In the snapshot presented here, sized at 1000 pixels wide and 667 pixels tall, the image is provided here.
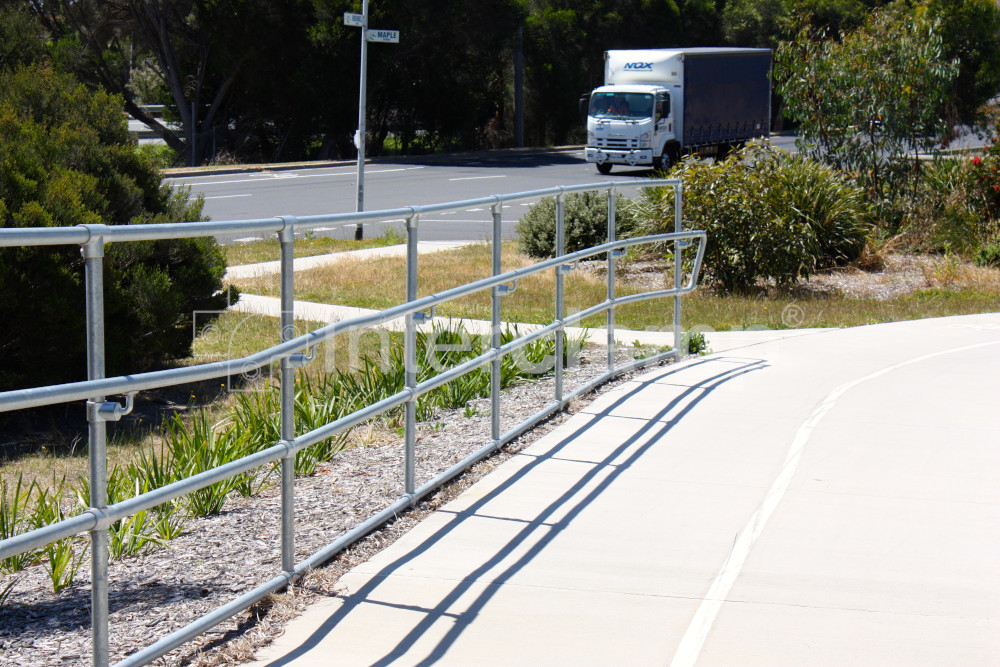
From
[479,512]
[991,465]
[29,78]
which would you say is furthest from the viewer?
[29,78]

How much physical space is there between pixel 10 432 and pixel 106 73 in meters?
36.2

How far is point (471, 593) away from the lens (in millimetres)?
4188

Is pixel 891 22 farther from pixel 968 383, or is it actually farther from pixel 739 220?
pixel 968 383

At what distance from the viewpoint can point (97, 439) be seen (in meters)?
3.06

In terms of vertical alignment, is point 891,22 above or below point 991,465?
above

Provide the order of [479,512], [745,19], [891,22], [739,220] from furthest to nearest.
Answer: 1. [745,19]
2. [891,22]
3. [739,220]
4. [479,512]

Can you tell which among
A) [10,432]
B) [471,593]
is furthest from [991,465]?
[10,432]

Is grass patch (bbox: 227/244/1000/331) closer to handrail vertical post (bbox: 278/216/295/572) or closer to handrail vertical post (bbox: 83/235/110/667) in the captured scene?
handrail vertical post (bbox: 278/216/295/572)

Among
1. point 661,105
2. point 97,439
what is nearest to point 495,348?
point 97,439

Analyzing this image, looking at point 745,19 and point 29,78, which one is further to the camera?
point 745,19

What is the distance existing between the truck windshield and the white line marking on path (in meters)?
25.1

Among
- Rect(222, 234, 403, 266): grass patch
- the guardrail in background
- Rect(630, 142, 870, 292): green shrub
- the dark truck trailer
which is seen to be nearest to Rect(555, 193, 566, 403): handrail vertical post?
the guardrail in background

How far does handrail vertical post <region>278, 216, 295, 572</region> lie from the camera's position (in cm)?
400

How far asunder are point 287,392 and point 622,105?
2930 centimetres
